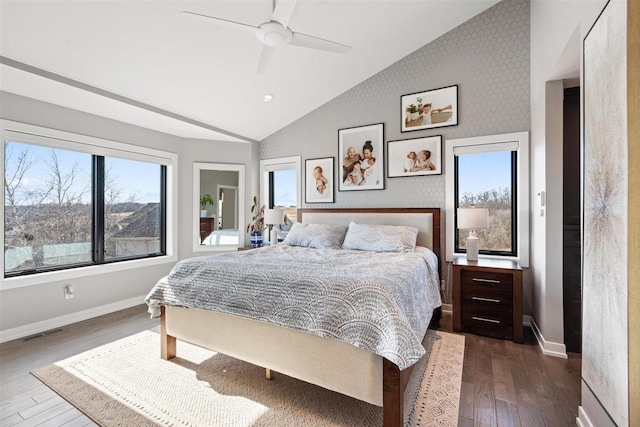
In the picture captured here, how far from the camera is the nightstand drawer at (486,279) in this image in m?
2.96

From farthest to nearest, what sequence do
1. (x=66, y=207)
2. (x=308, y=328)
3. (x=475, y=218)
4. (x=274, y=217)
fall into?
1. (x=274, y=217)
2. (x=66, y=207)
3. (x=475, y=218)
4. (x=308, y=328)

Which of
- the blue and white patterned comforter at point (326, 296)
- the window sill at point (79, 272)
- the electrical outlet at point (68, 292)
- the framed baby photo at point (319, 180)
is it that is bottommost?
the electrical outlet at point (68, 292)

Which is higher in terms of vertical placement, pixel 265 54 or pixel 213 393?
pixel 265 54

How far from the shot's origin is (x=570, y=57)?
88.2 inches

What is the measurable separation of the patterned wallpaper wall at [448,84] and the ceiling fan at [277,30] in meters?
1.78

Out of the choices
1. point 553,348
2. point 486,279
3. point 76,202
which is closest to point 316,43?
point 486,279

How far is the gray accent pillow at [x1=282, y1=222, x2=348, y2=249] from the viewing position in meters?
3.77

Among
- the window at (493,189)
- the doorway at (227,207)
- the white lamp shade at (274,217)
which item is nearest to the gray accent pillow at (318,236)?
the white lamp shade at (274,217)

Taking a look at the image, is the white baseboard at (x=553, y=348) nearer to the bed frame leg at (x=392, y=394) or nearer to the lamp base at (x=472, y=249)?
the lamp base at (x=472, y=249)

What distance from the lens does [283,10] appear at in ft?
6.71

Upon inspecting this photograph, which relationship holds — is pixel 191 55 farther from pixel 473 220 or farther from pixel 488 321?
pixel 488 321

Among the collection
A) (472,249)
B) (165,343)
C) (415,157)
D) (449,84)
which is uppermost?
(449,84)

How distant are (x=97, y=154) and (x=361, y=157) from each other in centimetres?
337

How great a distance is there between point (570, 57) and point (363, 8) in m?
1.84
